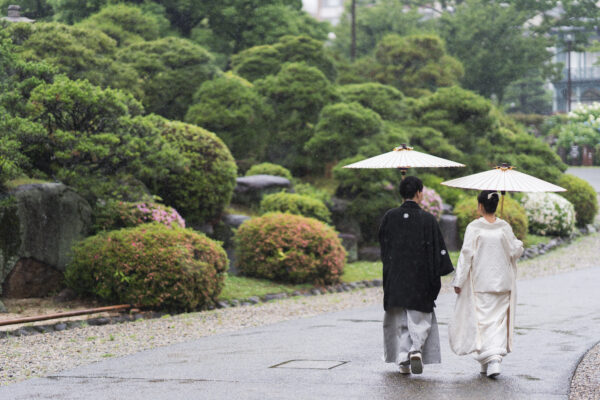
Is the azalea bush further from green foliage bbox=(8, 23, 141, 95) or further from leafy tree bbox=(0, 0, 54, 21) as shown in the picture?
leafy tree bbox=(0, 0, 54, 21)

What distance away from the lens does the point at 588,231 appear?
27.8m

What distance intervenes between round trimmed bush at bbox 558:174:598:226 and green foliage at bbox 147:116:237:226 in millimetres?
14392

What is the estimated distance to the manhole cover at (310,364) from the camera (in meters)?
7.77

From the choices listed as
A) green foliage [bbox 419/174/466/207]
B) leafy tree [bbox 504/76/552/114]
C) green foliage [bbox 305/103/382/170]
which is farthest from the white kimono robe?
leafy tree [bbox 504/76/552/114]

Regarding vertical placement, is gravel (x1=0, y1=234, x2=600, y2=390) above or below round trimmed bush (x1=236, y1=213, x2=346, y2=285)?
below

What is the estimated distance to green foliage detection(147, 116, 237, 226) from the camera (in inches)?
664

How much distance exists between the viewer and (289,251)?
15.8 m

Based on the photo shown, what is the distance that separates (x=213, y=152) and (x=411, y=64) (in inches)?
686

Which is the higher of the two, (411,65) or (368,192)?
(411,65)

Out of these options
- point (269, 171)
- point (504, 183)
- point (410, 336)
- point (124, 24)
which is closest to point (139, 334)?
point (410, 336)

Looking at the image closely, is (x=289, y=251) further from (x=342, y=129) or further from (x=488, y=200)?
(x=488, y=200)

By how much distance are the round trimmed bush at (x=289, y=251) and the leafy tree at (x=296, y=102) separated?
6750 millimetres

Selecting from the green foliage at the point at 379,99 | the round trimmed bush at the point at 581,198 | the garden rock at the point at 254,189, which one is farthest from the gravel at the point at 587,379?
the round trimmed bush at the point at 581,198

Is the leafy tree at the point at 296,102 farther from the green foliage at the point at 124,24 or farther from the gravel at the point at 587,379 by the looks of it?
the gravel at the point at 587,379
